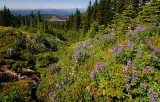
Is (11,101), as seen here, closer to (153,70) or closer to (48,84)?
(48,84)

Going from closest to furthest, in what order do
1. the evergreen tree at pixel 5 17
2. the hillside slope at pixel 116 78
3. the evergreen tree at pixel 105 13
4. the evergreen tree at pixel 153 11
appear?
the hillside slope at pixel 116 78 → the evergreen tree at pixel 153 11 → the evergreen tree at pixel 105 13 → the evergreen tree at pixel 5 17

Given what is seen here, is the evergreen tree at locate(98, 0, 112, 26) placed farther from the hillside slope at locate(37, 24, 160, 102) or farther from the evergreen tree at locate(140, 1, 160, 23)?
the hillside slope at locate(37, 24, 160, 102)

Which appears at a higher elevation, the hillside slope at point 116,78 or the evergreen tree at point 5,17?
the evergreen tree at point 5,17

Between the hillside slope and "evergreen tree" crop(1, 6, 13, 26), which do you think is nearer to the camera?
the hillside slope

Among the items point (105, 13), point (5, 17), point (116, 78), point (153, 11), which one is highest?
point (5, 17)

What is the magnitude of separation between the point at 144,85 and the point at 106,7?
40995mm

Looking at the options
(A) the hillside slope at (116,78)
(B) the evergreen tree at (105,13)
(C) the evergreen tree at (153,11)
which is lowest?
(A) the hillside slope at (116,78)

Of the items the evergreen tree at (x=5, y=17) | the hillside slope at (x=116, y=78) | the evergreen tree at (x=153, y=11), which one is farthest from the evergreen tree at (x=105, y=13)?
the evergreen tree at (x=5, y=17)

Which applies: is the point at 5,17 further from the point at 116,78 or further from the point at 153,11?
the point at 116,78

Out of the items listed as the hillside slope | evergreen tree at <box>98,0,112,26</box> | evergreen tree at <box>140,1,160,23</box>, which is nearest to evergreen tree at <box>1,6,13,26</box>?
evergreen tree at <box>98,0,112,26</box>

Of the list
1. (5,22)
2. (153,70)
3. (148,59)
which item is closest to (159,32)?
(148,59)

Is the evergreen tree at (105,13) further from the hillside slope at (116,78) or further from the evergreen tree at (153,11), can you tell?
the hillside slope at (116,78)

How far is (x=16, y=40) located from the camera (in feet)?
33.8

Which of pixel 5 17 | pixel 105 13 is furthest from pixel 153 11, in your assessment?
pixel 5 17
